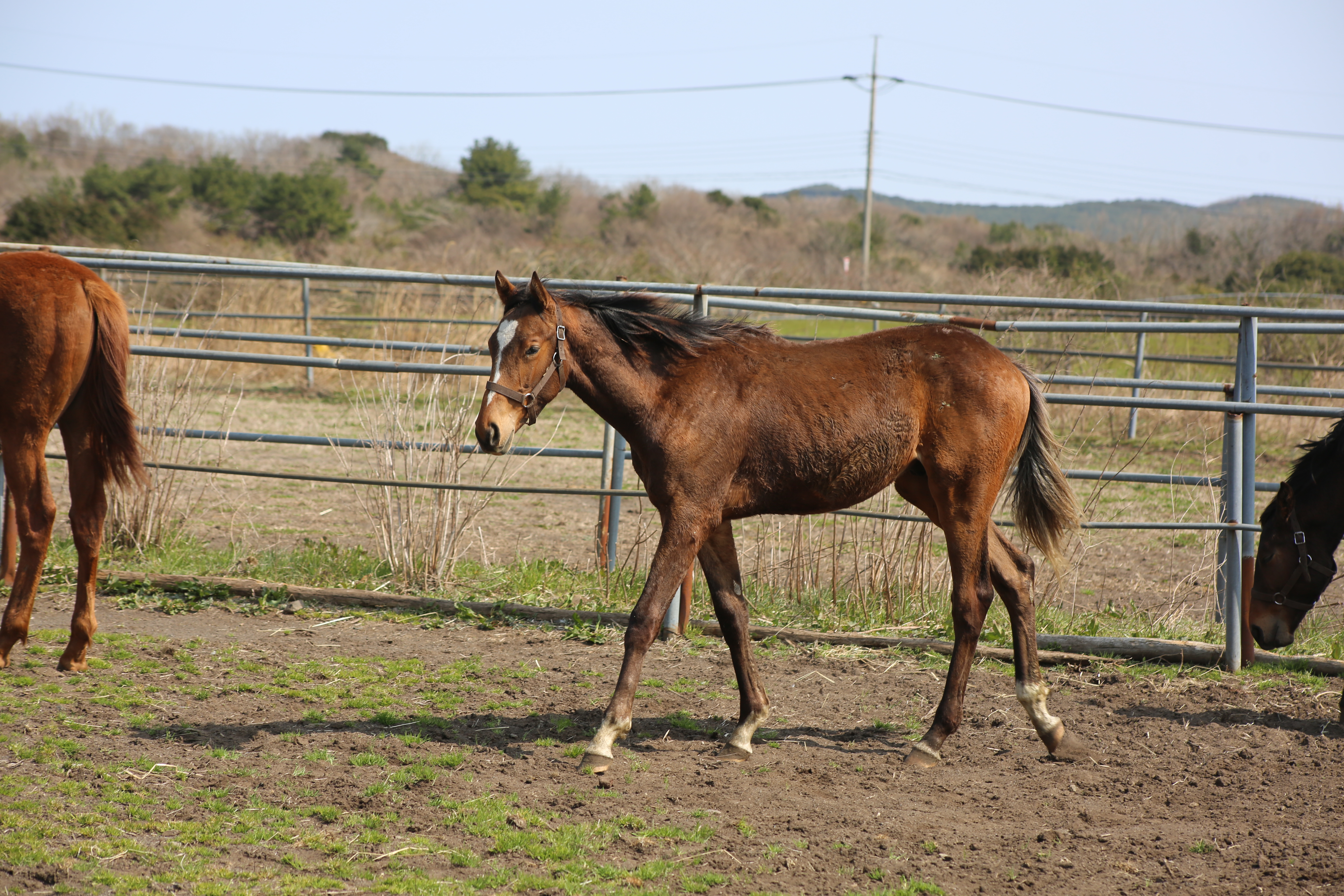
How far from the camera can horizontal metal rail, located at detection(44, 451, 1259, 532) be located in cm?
468

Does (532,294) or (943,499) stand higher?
(532,294)

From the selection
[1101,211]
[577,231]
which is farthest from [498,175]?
[1101,211]

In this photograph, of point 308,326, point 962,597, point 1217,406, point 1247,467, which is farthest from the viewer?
point 308,326

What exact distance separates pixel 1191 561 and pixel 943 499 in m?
4.15

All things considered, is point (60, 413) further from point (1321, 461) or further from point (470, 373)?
point (1321, 461)

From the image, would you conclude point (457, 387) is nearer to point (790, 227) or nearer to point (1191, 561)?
point (1191, 561)

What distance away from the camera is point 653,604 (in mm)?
3611

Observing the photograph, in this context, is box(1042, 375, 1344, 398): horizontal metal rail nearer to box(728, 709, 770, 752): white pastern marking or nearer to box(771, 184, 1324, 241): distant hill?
box(728, 709, 770, 752): white pastern marking

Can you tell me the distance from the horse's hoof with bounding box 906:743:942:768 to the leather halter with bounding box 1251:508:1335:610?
1907 mm

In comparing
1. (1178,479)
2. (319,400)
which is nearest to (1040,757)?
(1178,479)

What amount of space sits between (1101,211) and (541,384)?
11447 cm

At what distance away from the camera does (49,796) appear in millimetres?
3082

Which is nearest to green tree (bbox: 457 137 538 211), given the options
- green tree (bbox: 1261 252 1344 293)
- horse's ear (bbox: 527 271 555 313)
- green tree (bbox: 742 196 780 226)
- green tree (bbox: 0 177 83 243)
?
green tree (bbox: 742 196 780 226)

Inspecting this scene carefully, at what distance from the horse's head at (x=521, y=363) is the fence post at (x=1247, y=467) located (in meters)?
3.35
